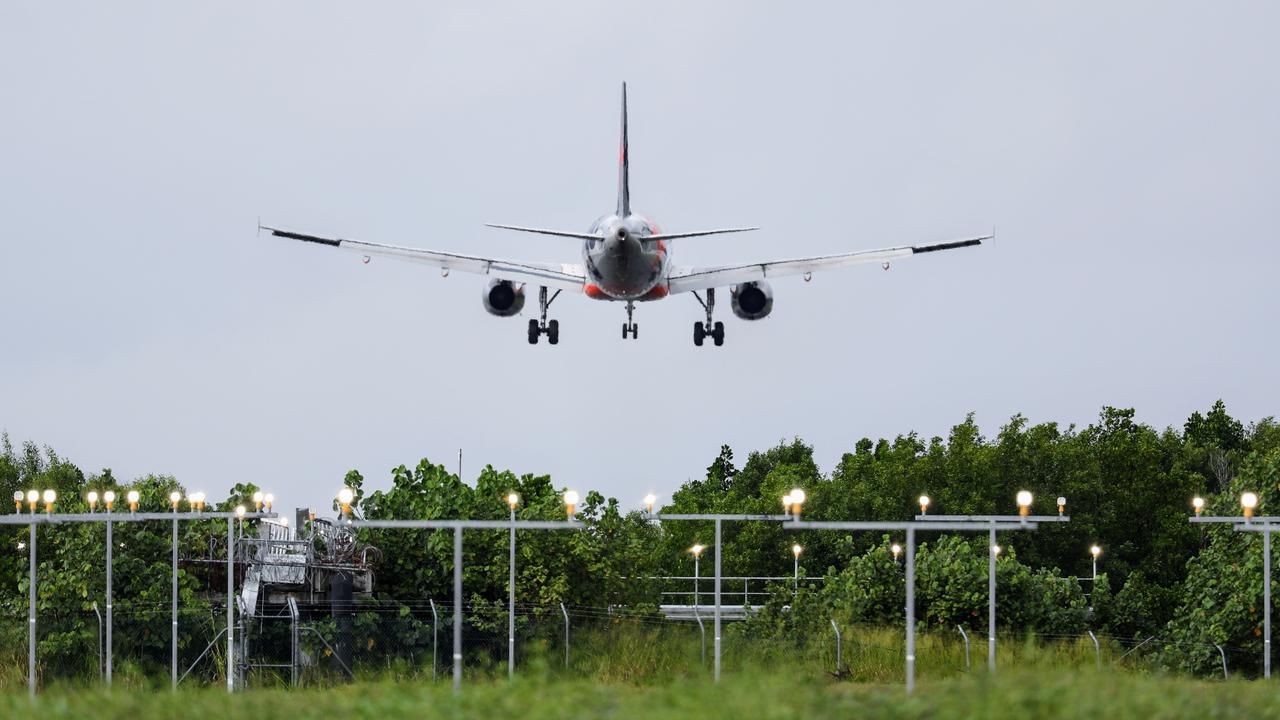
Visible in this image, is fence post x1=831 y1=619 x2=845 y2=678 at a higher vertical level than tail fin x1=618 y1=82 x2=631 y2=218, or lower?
lower

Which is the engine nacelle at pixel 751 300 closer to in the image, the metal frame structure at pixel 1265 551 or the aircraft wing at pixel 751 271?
the aircraft wing at pixel 751 271

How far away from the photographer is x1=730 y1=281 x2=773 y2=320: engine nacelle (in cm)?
4709

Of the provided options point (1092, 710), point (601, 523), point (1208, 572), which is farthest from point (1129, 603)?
point (1092, 710)

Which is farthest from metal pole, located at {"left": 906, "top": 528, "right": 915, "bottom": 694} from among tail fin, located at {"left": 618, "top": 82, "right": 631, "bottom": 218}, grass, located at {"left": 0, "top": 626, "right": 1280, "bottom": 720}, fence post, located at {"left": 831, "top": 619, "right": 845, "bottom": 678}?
tail fin, located at {"left": 618, "top": 82, "right": 631, "bottom": 218}

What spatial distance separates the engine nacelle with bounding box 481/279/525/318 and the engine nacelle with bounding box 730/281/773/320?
5.95 m

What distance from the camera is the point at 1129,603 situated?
45.2m

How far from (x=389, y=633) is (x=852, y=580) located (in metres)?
11.3

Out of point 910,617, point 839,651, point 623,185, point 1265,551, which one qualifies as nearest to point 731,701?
point 910,617

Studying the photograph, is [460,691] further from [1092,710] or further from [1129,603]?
[1129,603]

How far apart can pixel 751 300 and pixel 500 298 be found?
6.75m

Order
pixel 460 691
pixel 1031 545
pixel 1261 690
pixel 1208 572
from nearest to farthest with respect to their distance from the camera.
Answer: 1. pixel 460 691
2. pixel 1261 690
3. pixel 1208 572
4. pixel 1031 545

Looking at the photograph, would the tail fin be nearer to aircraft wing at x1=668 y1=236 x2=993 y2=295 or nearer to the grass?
aircraft wing at x1=668 y1=236 x2=993 y2=295

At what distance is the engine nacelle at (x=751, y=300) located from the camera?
4709 cm

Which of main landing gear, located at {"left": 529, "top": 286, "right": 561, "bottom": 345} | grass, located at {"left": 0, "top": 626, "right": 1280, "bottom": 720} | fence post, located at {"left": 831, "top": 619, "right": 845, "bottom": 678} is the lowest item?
fence post, located at {"left": 831, "top": 619, "right": 845, "bottom": 678}
